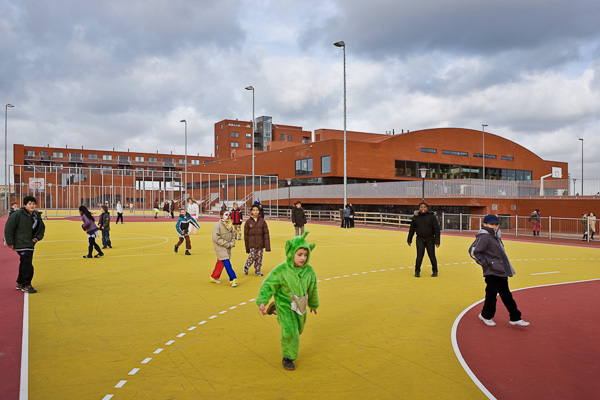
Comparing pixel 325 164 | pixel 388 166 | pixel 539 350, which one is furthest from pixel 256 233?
pixel 388 166

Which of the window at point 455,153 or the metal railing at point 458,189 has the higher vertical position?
the window at point 455,153

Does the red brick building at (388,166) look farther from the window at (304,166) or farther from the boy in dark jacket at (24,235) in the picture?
the boy in dark jacket at (24,235)

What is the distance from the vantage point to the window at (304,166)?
51.3 m

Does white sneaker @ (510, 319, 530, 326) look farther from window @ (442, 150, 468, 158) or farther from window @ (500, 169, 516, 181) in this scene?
window @ (500, 169, 516, 181)

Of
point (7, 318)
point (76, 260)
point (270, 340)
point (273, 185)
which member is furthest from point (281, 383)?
point (273, 185)

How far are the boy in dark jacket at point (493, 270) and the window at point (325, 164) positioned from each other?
136 feet

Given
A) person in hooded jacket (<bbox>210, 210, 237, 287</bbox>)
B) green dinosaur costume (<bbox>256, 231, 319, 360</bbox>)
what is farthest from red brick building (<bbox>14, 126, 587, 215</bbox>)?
green dinosaur costume (<bbox>256, 231, 319, 360</bbox>)

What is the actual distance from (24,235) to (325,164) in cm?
4130

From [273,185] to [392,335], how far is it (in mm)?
50666

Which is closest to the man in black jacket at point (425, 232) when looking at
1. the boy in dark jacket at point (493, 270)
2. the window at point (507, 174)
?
the boy in dark jacket at point (493, 270)

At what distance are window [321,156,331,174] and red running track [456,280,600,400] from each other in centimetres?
4019

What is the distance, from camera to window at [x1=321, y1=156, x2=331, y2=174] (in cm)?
4841

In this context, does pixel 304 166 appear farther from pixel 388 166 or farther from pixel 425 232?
pixel 425 232

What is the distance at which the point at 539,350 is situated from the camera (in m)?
5.74
